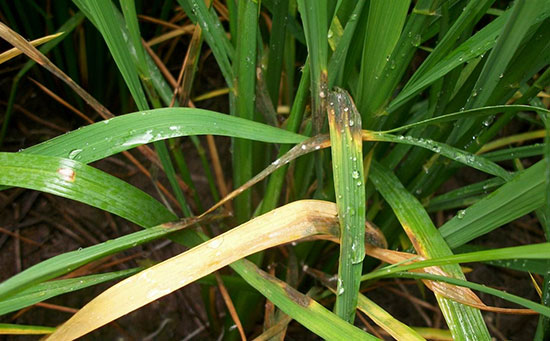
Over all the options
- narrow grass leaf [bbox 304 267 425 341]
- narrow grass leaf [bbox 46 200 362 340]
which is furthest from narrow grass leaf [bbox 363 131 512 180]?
narrow grass leaf [bbox 304 267 425 341]

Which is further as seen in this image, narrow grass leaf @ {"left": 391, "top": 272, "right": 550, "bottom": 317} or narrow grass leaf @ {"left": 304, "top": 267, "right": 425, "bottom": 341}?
narrow grass leaf @ {"left": 304, "top": 267, "right": 425, "bottom": 341}

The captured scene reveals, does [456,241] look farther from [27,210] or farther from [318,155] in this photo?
[27,210]

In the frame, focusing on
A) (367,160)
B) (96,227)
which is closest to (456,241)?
(367,160)

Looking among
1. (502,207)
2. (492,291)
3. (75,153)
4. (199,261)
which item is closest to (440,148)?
(502,207)

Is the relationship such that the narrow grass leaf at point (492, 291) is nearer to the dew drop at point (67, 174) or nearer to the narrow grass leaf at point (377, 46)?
the narrow grass leaf at point (377, 46)

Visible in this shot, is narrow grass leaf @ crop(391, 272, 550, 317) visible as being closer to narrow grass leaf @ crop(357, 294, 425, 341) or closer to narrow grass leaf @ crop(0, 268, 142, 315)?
narrow grass leaf @ crop(357, 294, 425, 341)

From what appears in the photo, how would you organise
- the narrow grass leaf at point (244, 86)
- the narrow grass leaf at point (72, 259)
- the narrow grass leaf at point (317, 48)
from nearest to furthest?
1. the narrow grass leaf at point (72, 259)
2. the narrow grass leaf at point (317, 48)
3. the narrow grass leaf at point (244, 86)

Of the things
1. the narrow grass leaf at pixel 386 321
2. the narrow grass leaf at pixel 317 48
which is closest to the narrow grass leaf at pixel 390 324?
the narrow grass leaf at pixel 386 321

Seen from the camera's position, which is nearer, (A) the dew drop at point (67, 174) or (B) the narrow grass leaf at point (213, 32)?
(A) the dew drop at point (67, 174)
